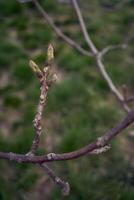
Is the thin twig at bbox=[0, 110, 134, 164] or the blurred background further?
the blurred background

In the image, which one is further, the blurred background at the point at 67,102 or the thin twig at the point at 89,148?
the blurred background at the point at 67,102

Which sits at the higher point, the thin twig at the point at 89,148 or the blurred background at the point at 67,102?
the thin twig at the point at 89,148

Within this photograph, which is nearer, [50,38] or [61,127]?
[61,127]

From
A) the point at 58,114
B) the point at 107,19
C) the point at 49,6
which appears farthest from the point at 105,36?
the point at 58,114

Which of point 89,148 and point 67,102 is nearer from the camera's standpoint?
point 89,148

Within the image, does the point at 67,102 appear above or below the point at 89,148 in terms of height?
below

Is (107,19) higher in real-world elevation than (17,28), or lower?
lower

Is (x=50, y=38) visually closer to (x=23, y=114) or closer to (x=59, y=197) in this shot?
(x=23, y=114)

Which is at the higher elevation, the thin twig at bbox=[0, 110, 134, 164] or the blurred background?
the thin twig at bbox=[0, 110, 134, 164]
